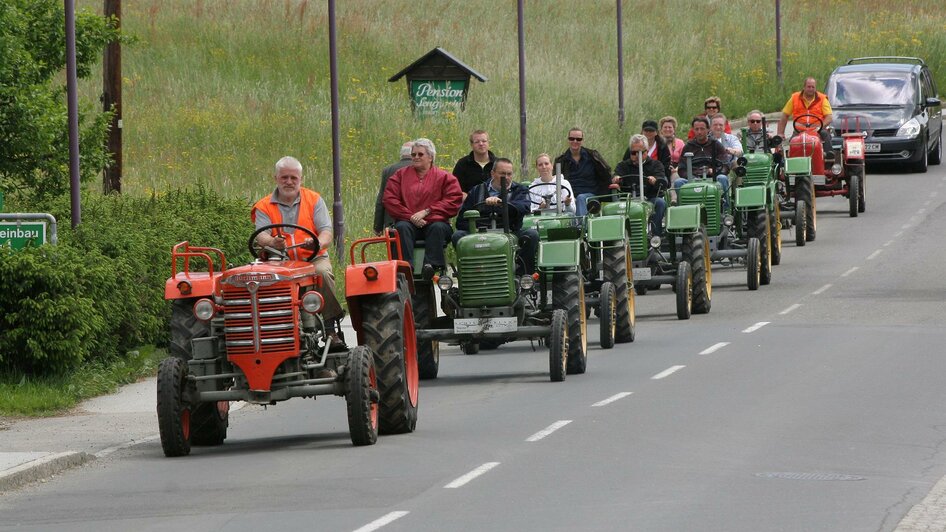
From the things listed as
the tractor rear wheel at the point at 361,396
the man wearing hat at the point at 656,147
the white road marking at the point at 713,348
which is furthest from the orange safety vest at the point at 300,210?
the man wearing hat at the point at 656,147

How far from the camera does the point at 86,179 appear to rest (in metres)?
27.7

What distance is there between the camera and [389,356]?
47.0 feet

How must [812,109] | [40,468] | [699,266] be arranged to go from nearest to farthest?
[40,468] → [699,266] → [812,109]

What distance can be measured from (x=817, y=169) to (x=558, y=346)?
16.8 meters

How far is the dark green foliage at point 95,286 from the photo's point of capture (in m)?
16.9

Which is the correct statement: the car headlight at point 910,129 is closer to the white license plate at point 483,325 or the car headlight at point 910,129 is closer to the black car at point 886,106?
the black car at point 886,106

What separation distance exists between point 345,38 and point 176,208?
35.3m

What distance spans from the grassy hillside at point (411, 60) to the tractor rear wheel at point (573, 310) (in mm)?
12144

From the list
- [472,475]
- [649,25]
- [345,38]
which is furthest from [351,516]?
[649,25]

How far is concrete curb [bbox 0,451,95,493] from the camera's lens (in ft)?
40.7

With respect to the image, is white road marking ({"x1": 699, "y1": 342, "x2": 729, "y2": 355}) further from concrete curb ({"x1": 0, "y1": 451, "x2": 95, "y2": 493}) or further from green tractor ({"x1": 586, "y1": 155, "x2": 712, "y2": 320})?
concrete curb ({"x1": 0, "y1": 451, "x2": 95, "y2": 493})

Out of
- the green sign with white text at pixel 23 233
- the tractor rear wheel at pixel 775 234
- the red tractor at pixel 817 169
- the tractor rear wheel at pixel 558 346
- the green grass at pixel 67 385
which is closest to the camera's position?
the green grass at pixel 67 385

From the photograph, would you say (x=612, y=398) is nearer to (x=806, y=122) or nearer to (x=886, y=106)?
(x=806, y=122)

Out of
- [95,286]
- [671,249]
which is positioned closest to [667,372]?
[95,286]
